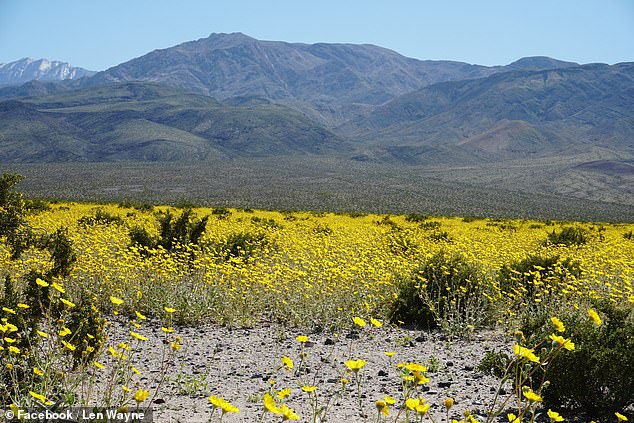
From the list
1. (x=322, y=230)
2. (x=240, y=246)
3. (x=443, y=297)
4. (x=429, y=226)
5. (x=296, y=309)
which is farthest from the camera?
(x=429, y=226)

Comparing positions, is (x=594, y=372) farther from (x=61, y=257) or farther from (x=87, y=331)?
(x=61, y=257)

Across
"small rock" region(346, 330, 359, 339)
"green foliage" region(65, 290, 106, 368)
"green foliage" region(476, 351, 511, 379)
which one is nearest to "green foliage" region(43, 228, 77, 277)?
"green foliage" region(65, 290, 106, 368)

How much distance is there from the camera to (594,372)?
413 centimetres

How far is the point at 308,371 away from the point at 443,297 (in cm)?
252

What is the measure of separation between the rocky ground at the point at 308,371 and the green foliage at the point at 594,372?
65 cm

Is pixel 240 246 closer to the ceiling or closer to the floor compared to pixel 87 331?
closer to the floor

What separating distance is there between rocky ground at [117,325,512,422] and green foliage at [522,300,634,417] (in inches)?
25.7

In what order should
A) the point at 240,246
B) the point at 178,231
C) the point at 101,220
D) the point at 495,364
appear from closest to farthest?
1. the point at 495,364
2. the point at 240,246
3. the point at 178,231
4. the point at 101,220

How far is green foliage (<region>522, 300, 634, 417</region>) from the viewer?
4.06 meters

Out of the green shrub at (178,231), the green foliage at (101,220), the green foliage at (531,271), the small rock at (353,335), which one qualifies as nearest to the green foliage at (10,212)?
the small rock at (353,335)

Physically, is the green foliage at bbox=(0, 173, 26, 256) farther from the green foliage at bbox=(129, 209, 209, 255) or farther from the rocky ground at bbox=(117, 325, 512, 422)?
the green foliage at bbox=(129, 209, 209, 255)

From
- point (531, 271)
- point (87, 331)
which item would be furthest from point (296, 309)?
point (531, 271)

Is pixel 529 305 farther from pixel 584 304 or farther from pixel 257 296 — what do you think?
pixel 257 296

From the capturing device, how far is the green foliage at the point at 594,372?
160 inches
